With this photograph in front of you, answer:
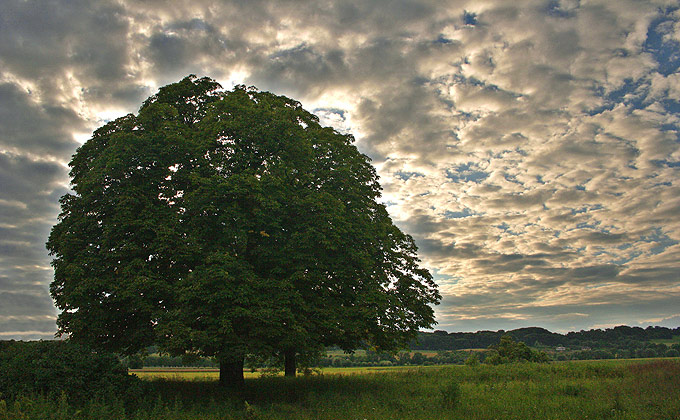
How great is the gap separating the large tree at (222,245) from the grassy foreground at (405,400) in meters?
2.27

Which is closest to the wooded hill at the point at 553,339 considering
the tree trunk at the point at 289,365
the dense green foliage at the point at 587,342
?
the dense green foliage at the point at 587,342

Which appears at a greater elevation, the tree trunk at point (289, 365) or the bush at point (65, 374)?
the bush at point (65, 374)

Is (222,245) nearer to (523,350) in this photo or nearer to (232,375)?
(232,375)

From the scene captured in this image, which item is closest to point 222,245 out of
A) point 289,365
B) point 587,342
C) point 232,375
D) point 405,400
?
point 232,375

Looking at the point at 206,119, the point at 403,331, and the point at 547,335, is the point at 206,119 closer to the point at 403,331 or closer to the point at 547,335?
the point at 403,331

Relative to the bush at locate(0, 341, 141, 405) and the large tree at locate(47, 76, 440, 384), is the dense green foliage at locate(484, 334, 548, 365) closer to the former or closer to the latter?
the large tree at locate(47, 76, 440, 384)

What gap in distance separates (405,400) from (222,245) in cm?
1103

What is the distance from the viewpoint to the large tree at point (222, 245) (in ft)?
56.7

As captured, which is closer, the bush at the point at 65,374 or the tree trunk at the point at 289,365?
the bush at the point at 65,374

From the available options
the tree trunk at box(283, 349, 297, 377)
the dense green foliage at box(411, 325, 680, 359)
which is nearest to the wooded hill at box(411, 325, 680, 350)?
the dense green foliage at box(411, 325, 680, 359)

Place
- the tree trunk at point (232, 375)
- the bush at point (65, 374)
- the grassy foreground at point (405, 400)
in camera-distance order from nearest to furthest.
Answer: the grassy foreground at point (405, 400), the bush at point (65, 374), the tree trunk at point (232, 375)

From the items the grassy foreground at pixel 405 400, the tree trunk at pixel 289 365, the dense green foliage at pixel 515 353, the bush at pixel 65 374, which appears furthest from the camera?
the dense green foliage at pixel 515 353

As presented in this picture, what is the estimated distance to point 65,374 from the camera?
14594 mm

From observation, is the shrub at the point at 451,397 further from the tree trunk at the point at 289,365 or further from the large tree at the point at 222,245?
the tree trunk at the point at 289,365
